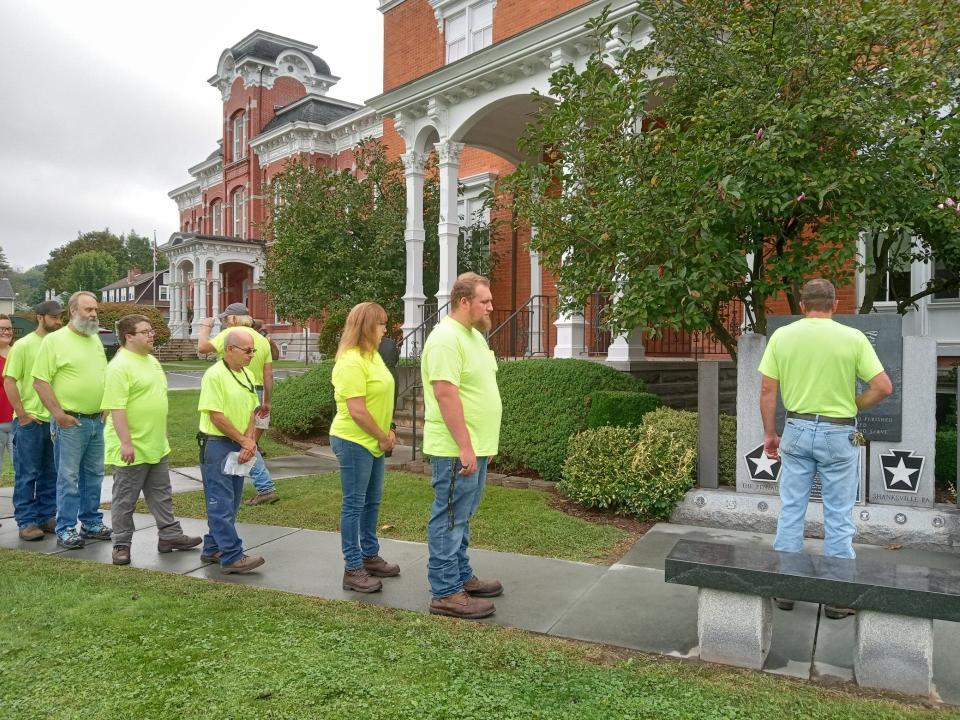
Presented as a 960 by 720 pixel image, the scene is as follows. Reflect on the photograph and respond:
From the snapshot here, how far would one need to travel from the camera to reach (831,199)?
6297 mm

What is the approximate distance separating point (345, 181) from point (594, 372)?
8.94 m

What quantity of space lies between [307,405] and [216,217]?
3513 centimetres

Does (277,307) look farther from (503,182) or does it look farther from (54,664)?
(54,664)

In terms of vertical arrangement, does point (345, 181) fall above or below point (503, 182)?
above

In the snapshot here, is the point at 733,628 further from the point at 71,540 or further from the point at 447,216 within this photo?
the point at 447,216

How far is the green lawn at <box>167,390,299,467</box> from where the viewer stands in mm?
9953

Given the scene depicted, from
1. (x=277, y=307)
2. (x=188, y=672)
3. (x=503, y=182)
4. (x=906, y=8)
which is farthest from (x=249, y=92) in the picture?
(x=188, y=672)

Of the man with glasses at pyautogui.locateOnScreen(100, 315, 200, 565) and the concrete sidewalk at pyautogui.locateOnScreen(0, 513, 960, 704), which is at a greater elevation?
the man with glasses at pyautogui.locateOnScreen(100, 315, 200, 565)

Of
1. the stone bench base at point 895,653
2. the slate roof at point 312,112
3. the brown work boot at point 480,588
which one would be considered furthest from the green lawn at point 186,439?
the slate roof at point 312,112

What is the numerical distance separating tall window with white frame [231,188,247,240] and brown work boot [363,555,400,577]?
37.0 metres

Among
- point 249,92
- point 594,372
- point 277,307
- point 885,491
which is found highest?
point 249,92

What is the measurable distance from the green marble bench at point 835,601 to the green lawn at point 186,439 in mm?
7746

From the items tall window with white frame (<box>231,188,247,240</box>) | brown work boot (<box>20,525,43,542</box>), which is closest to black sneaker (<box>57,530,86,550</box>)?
brown work boot (<box>20,525,43,542</box>)

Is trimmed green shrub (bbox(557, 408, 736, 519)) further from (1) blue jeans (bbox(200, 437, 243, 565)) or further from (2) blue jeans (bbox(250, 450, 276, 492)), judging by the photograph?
(1) blue jeans (bbox(200, 437, 243, 565))
